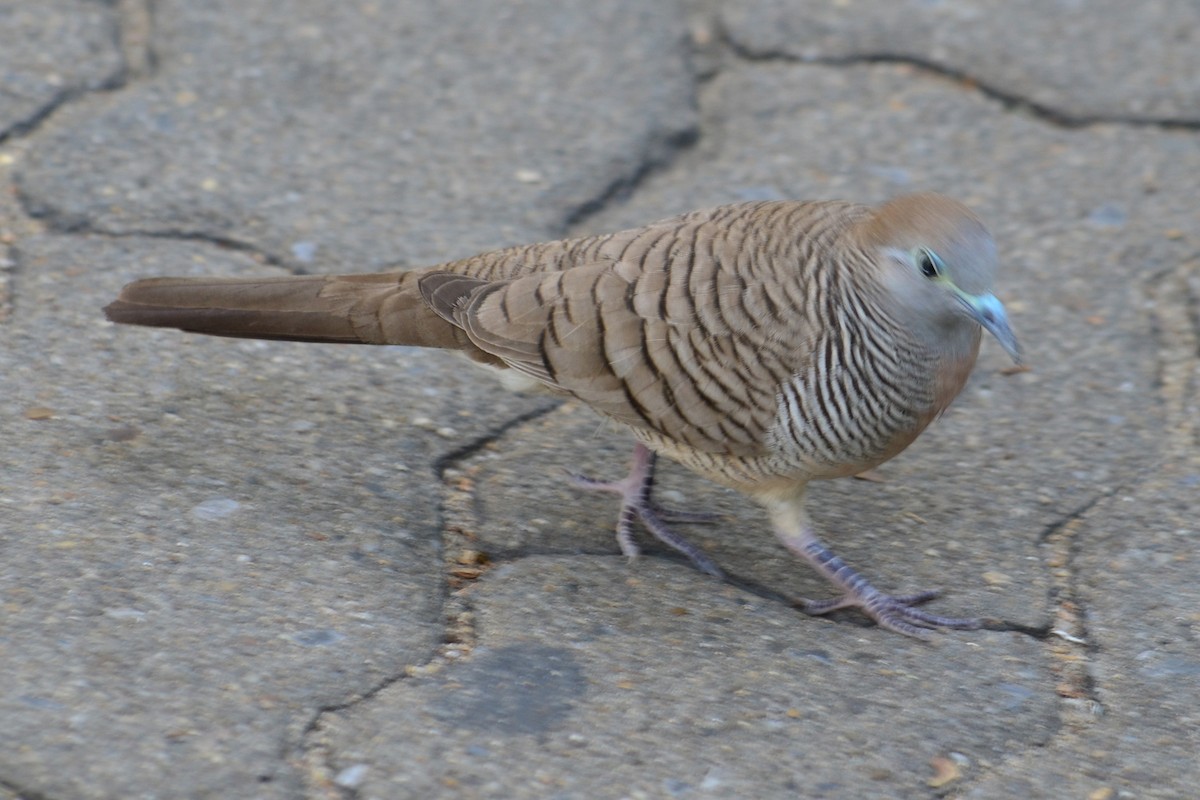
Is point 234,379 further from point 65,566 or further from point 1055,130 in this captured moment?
point 1055,130

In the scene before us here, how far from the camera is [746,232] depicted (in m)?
2.91

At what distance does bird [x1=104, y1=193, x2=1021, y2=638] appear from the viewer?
108 inches

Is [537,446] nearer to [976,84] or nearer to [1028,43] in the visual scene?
[976,84]

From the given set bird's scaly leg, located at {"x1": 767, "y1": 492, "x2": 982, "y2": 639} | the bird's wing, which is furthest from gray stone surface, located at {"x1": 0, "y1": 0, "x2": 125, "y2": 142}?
bird's scaly leg, located at {"x1": 767, "y1": 492, "x2": 982, "y2": 639}

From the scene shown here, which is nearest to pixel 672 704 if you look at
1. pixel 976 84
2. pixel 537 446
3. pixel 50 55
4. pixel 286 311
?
pixel 537 446

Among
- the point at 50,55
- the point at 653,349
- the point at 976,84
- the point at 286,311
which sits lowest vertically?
the point at 286,311

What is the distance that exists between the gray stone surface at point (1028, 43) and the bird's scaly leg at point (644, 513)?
202 cm

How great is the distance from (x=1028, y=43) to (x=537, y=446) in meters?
2.42

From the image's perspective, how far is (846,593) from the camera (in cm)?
291

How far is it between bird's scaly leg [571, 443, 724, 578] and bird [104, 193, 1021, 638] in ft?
0.04

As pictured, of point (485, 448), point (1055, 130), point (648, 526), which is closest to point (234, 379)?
point (485, 448)

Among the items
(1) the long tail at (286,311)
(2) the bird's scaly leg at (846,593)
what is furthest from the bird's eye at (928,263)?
(1) the long tail at (286,311)

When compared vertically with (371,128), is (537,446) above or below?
below

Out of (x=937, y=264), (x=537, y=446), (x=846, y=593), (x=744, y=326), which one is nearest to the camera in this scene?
(x=937, y=264)
